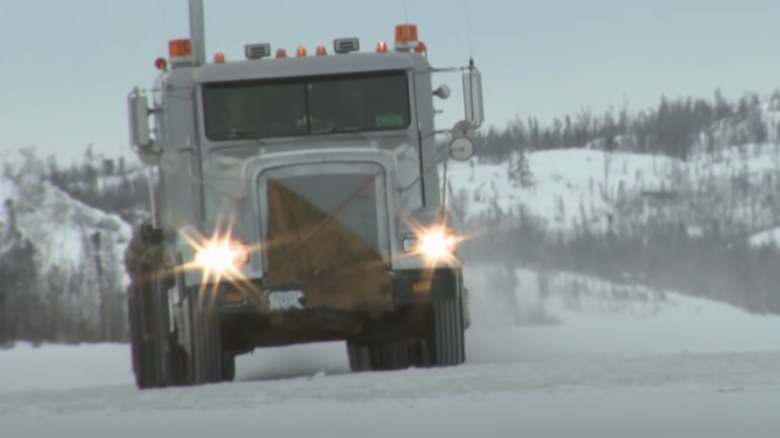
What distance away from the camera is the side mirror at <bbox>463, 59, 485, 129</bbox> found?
16.3 meters

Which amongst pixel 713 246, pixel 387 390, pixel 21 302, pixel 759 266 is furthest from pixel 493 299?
pixel 713 246

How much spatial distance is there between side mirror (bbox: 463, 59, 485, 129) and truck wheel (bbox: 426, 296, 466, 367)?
1.54 metres

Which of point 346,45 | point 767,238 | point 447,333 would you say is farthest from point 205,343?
point 767,238

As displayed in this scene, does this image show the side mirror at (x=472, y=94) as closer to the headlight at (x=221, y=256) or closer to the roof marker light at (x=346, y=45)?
the roof marker light at (x=346, y=45)

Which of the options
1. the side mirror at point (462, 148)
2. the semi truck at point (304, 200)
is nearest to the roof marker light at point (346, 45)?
the semi truck at point (304, 200)

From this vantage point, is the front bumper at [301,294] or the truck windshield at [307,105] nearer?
the front bumper at [301,294]

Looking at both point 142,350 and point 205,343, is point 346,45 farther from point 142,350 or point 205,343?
point 142,350

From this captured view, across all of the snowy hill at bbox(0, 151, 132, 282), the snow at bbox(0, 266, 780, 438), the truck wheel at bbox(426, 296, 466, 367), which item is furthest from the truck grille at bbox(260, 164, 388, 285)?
the snowy hill at bbox(0, 151, 132, 282)

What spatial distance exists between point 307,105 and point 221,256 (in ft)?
5.70

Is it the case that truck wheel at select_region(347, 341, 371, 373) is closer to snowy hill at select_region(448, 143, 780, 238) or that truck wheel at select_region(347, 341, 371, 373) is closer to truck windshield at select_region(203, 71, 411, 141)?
truck windshield at select_region(203, 71, 411, 141)

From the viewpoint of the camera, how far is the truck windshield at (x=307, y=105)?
54.3 ft

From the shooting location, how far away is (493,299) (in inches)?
1570

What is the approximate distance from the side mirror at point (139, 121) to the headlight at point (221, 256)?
1360 millimetres

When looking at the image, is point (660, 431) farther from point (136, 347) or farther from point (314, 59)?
point (136, 347)
